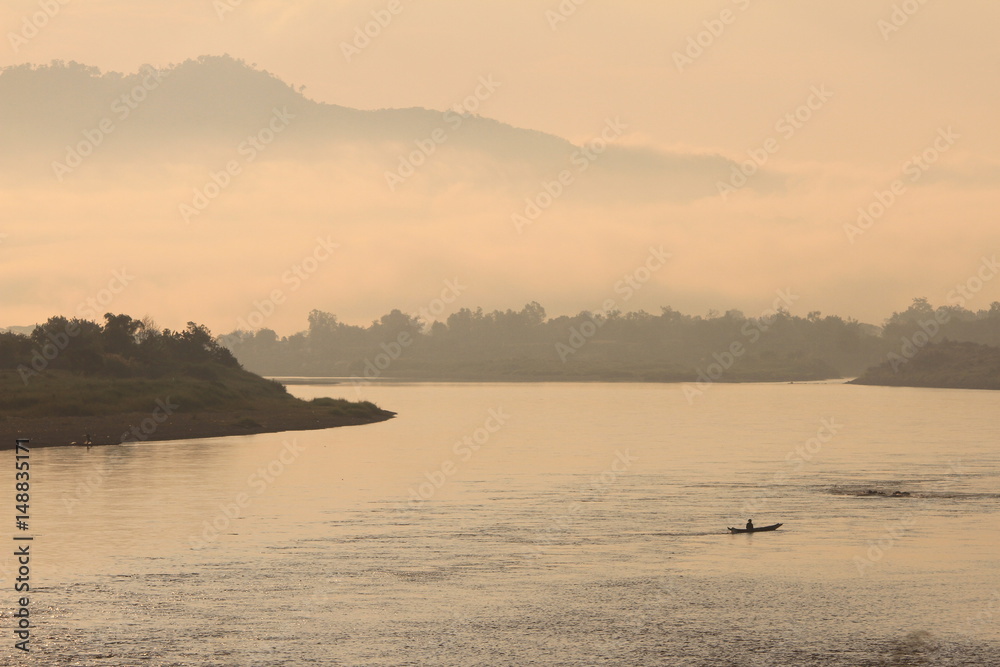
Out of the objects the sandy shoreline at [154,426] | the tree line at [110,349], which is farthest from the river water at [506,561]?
the tree line at [110,349]

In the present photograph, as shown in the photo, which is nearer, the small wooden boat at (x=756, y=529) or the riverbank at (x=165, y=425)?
the small wooden boat at (x=756, y=529)

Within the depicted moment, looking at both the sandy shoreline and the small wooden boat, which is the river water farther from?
the sandy shoreline

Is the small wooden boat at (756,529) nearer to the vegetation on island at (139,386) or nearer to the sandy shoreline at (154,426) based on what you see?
the sandy shoreline at (154,426)

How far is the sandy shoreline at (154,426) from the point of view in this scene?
90.9 metres

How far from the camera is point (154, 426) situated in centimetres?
10494

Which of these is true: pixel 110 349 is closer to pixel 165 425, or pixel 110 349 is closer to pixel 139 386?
pixel 139 386

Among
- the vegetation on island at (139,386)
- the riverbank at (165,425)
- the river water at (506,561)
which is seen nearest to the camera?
the river water at (506,561)

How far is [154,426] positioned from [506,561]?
244ft

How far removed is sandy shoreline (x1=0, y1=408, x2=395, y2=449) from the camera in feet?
298

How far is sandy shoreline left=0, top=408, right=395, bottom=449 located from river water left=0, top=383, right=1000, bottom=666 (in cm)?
997

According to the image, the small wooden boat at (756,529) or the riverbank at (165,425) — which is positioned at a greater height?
the riverbank at (165,425)

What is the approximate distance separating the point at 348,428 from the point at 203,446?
29225mm

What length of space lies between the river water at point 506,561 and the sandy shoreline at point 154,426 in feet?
32.7

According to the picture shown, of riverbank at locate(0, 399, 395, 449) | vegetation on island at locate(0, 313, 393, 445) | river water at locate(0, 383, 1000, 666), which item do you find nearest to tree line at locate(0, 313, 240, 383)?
vegetation on island at locate(0, 313, 393, 445)
